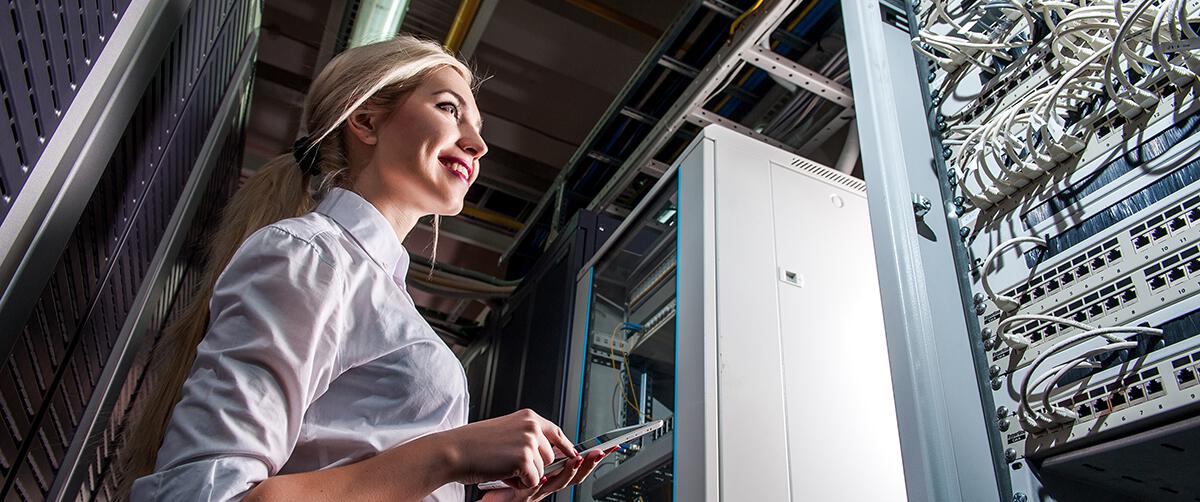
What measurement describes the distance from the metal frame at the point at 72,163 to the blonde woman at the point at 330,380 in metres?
0.14

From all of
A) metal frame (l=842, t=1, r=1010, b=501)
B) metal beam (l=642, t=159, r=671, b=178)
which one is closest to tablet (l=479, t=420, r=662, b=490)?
metal frame (l=842, t=1, r=1010, b=501)

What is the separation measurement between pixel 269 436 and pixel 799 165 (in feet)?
4.51

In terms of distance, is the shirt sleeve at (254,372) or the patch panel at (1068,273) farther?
the patch panel at (1068,273)

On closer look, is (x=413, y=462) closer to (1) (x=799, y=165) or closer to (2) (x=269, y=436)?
(2) (x=269, y=436)

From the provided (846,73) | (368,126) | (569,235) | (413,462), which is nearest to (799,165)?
(846,73)

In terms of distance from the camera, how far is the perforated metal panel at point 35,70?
689 mm

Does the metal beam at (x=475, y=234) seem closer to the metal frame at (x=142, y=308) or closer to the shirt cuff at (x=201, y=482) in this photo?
the metal frame at (x=142, y=308)

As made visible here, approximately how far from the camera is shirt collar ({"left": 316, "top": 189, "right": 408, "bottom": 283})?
81 cm

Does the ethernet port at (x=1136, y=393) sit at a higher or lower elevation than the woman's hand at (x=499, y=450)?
higher

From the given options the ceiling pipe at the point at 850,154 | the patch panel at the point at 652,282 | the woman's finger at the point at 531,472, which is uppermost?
the ceiling pipe at the point at 850,154

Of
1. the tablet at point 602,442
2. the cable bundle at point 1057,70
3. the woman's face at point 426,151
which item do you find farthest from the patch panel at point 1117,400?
the woman's face at point 426,151

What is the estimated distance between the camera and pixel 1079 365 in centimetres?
83

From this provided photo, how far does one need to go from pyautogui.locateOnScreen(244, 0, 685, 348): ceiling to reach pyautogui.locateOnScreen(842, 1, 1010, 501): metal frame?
77.7 inches

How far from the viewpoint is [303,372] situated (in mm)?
625
